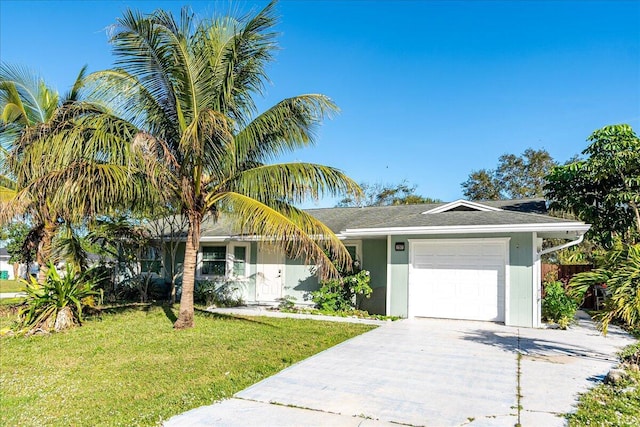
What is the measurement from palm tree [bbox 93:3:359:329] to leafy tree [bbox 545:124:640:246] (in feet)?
25.6

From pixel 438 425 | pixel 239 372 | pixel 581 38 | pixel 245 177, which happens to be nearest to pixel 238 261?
pixel 245 177

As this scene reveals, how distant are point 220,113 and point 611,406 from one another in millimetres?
7664

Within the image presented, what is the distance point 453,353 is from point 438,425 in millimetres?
3389

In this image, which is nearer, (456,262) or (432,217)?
(456,262)

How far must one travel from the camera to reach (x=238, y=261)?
587 inches

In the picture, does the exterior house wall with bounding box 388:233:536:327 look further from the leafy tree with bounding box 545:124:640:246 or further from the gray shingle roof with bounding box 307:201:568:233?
the leafy tree with bounding box 545:124:640:246

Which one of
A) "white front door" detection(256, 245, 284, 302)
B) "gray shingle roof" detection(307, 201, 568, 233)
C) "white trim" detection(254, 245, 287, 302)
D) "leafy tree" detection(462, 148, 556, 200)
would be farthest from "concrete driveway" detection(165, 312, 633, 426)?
"leafy tree" detection(462, 148, 556, 200)

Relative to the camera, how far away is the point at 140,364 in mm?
6570

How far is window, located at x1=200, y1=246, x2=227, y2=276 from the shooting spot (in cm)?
1497

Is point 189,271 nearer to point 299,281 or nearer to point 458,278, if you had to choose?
point 299,281

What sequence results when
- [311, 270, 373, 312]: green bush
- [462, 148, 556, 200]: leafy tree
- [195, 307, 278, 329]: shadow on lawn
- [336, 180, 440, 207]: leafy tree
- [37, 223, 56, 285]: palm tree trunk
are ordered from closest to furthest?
1. [195, 307, 278, 329]: shadow on lawn
2. [37, 223, 56, 285]: palm tree trunk
3. [311, 270, 373, 312]: green bush
4. [462, 148, 556, 200]: leafy tree
5. [336, 180, 440, 207]: leafy tree

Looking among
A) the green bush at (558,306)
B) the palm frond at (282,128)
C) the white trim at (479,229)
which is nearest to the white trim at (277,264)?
the white trim at (479,229)

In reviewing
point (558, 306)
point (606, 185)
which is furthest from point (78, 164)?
point (606, 185)

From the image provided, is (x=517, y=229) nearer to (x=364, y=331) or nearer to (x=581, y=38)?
(x=364, y=331)
